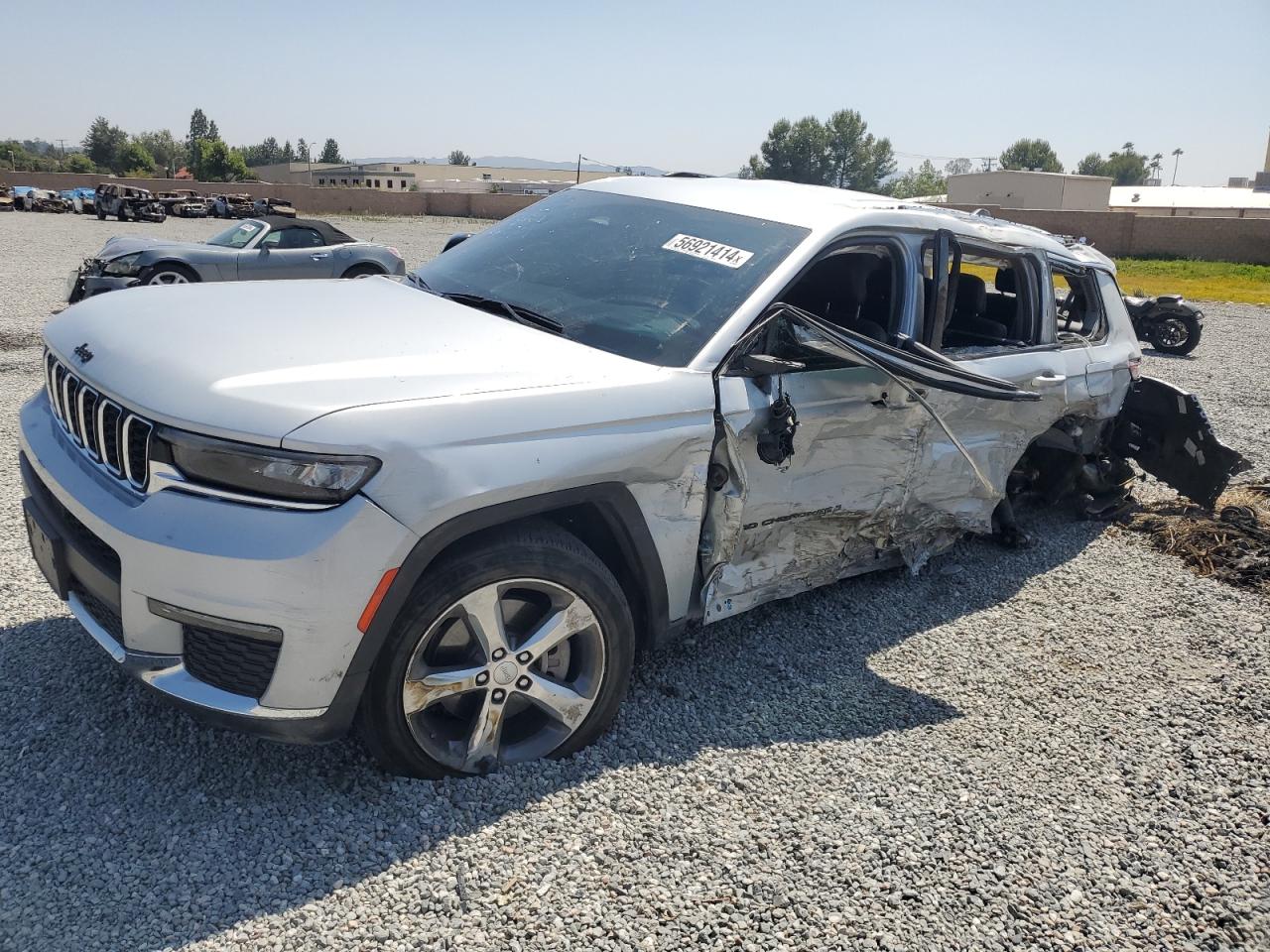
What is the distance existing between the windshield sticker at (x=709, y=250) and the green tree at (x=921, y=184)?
10025 cm

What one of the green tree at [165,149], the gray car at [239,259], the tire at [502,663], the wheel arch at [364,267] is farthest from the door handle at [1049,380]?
the green tree at [165,149]

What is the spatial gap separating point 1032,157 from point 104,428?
465ft

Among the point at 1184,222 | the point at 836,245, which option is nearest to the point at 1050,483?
the point at 836,245

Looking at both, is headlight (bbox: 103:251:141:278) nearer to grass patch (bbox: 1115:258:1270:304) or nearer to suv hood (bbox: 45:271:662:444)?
suv hood (bbox: 45:271:662:444)

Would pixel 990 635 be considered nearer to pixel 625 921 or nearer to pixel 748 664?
pixel 748 664

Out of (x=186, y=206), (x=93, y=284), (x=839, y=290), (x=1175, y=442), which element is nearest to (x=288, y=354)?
(x=839, y=290)

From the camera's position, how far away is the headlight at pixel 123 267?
1091cm

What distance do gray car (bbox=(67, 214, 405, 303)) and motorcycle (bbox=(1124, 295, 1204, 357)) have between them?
10.8 meters

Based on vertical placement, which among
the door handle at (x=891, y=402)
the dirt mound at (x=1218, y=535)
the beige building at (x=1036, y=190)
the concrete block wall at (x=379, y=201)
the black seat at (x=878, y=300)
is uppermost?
the beige building at (x=1036, y=190)

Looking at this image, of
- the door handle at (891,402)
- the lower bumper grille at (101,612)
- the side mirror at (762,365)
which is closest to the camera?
the lower bumper grille at (101,612)

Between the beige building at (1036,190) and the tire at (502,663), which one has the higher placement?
the beige building at (1036,190)

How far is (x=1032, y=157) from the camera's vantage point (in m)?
126

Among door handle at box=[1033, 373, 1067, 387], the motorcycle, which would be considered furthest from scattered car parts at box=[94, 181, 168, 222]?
door handle at box=[1033, 373, 1067, 387]

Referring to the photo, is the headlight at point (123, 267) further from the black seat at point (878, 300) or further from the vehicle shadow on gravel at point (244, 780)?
the black seat at point (878, 300)
